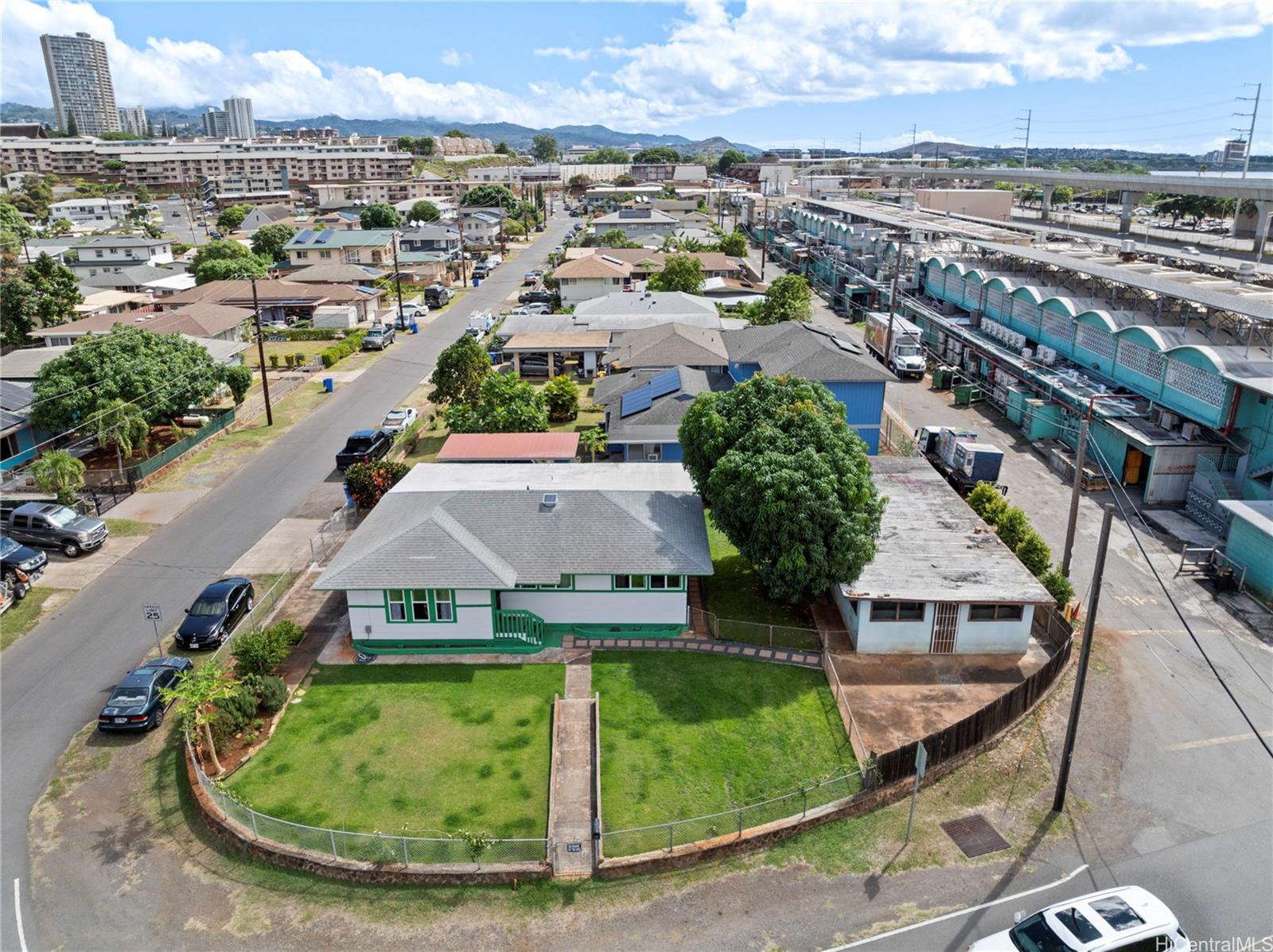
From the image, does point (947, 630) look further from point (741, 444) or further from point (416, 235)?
point (416, 235)

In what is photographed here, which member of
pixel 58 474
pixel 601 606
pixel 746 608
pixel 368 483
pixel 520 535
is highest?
pixel 520 535

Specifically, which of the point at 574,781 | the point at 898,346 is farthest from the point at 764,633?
the point at 898,346

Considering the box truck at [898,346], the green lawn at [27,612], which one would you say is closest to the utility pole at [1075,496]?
the box truck at [898,346]

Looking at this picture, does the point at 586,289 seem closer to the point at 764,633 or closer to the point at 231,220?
the point at 764,633

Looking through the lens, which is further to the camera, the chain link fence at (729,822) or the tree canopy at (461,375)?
the tree canopy at (461,375)

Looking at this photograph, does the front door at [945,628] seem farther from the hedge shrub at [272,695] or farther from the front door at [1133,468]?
the hedge shrub at [272,695]

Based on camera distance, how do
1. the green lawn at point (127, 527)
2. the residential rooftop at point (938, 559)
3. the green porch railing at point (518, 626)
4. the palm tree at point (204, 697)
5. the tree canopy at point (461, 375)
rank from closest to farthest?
the palm tree at point (204, 697) → the residential rooftop at point (938, 559) → the green porch railing at point (518, 626) → the green lawn at point (127, 527) → the tree canopy at point (461, 375)

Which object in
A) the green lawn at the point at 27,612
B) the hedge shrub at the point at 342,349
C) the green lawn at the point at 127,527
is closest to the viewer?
the green lawn at the point at 27,612
